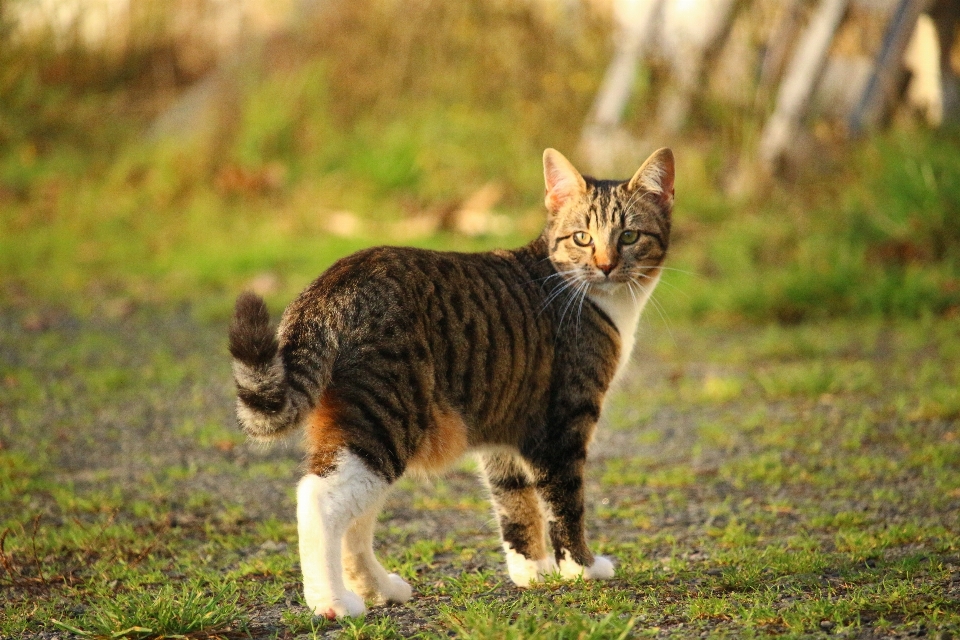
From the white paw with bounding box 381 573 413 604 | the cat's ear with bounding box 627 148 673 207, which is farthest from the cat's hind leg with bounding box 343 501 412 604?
the cat's ear with bounding box 627 148 673 207

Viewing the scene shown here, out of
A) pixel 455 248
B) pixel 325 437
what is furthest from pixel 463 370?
pixel 455 248

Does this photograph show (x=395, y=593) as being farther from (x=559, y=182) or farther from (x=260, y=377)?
(x=559, y=182)

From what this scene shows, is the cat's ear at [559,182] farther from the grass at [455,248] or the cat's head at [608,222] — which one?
the grass at [455,248]

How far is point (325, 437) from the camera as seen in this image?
290cm

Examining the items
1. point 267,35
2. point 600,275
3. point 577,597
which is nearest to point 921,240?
point 600,275

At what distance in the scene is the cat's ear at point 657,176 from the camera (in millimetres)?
3832

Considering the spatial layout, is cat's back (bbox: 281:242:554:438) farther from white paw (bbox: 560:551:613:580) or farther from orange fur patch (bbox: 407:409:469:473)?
white paw (bbox: 560:551:613:580)

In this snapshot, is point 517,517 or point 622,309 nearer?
point 517,517

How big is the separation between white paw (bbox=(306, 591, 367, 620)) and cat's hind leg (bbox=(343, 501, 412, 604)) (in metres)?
0.26

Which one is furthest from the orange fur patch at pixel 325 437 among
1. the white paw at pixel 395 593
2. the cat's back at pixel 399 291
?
the white paw at pixel 395 593

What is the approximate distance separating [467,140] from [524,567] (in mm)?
7174

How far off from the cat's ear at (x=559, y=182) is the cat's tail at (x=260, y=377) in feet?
4.77

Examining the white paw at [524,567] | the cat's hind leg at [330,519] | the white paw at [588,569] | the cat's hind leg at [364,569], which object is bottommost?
the white paw at [524,567]

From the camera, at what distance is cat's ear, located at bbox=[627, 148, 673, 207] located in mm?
3832
